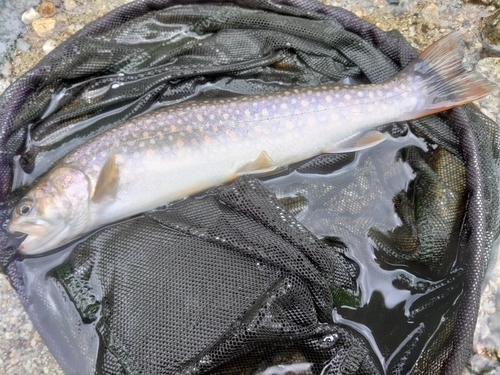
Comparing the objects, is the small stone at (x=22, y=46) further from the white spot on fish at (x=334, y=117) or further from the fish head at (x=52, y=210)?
the white spot on fish at (x=334, y=117)

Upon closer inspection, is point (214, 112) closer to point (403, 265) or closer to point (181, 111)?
point (181, 111)

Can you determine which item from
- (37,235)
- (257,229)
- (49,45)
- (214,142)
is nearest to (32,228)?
(37,235)

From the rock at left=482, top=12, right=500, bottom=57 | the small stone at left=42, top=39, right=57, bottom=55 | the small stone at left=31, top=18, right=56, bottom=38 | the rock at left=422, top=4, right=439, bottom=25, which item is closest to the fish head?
the small stone at left=42, top=39, right=57, bottom=55

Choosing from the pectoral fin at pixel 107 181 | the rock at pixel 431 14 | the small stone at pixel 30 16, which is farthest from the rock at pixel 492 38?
the small stone at pixel 30 16

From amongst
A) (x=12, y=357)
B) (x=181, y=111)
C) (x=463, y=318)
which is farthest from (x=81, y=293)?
(x=463, y=318)

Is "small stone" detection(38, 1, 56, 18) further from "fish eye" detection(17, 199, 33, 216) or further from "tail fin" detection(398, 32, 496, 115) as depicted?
"tail fin" detection(398, 32, 496, 115)

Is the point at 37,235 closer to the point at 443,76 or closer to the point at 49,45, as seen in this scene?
the point at 49,45
